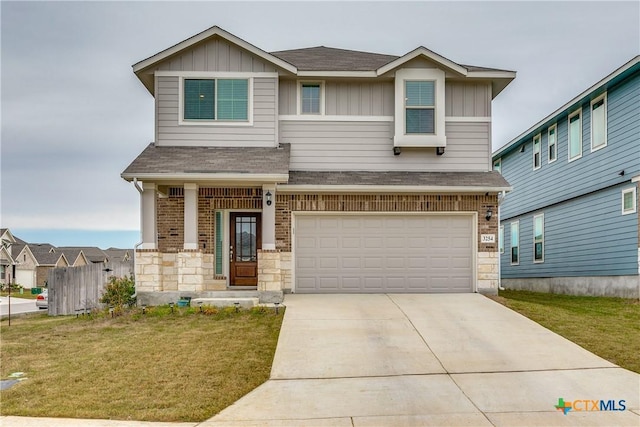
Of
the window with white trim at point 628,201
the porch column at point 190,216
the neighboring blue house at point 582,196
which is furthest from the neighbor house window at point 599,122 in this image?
the porch column at point 190,216

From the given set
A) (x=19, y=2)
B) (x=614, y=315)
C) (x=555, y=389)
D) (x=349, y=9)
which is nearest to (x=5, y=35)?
(x=19, y=2)

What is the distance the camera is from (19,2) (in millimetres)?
12602

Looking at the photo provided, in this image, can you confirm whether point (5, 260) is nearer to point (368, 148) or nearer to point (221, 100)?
point (221, 100)

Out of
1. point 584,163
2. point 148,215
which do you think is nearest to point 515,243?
point 584,163

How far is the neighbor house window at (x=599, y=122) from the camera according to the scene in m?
16.1

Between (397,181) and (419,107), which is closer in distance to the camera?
(397,181)

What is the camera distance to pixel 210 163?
43.8 feet

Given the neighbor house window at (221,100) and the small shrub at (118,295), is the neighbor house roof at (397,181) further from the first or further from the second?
the small shrub at (118,295)

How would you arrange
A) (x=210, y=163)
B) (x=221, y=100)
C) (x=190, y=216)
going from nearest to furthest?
(x=190, y=216) → (x=210, y=163) → (x=221, y=100)

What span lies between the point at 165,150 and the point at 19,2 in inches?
182

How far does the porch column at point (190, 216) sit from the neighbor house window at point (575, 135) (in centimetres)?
1231

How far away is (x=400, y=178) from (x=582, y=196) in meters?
7.10

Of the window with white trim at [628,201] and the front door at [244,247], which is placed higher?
the window with white trim at [628,201]

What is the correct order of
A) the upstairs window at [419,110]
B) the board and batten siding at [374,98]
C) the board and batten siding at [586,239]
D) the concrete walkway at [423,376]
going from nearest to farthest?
the concrete walkway at [423,376]
the upstairs window at [419,110]
the board and batten siding at [374,98]
the board and batten siding at [586,239]
